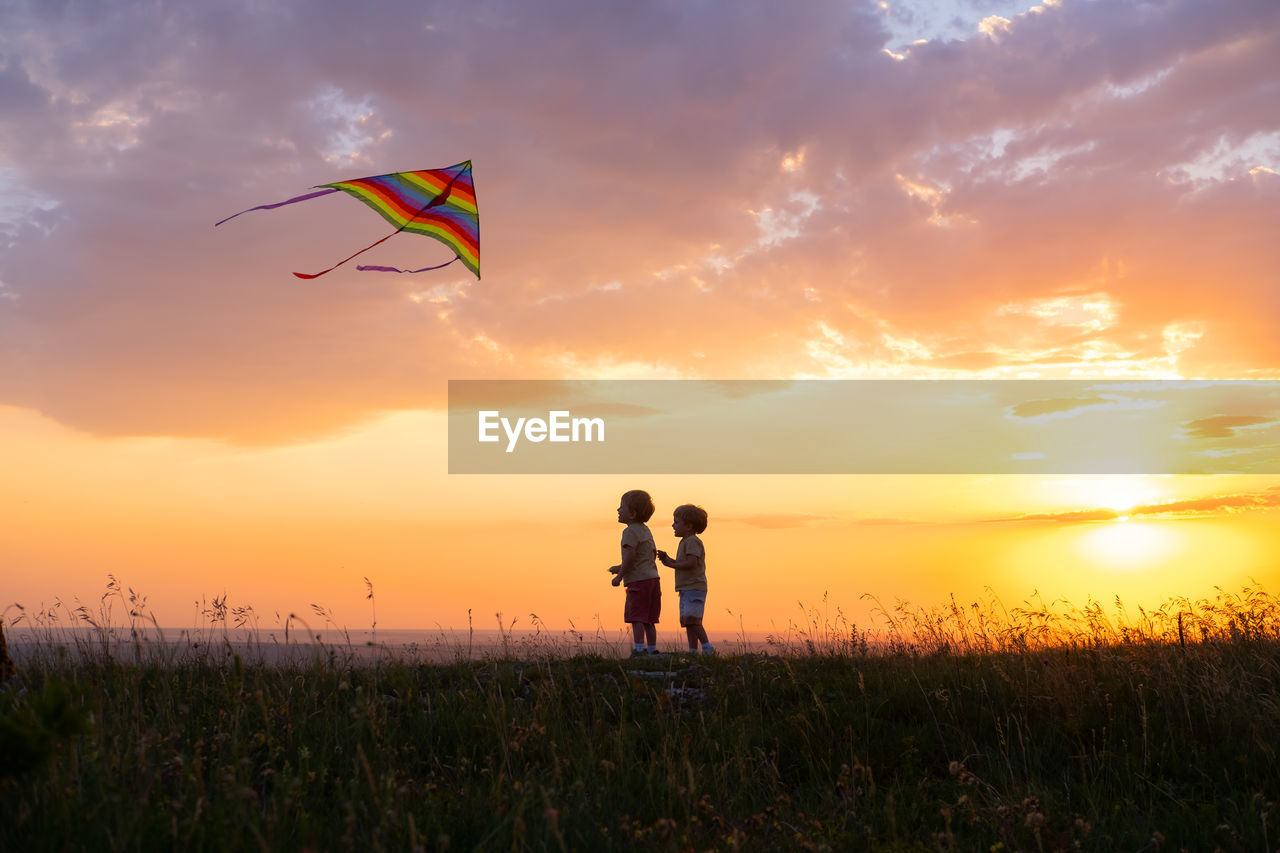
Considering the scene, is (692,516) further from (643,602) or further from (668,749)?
(668,749)

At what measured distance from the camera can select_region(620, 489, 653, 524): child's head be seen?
11.7 metres

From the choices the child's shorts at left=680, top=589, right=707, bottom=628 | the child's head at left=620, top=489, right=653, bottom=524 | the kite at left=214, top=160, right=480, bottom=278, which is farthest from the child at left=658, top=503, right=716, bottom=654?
the kite at left=214, top=160, right=480, bottom=278

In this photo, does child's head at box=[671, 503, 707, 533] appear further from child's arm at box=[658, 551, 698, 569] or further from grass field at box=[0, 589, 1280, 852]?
grass field at box=[0, 589, 1280, 852]

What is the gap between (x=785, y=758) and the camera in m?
6.02

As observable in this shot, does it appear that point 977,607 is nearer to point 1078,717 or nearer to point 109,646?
point 1078,717

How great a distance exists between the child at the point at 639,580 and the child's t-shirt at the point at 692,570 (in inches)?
13.3

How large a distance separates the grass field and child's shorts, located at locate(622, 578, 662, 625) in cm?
229

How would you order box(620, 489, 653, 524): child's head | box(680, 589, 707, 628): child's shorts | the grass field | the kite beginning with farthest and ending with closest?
box(620, 489, 653, 524): child's head
box(680, 589, 707, 628): child's shorts
the kite
the grass field

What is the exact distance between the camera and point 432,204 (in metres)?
9.81

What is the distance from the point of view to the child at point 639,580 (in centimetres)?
1127

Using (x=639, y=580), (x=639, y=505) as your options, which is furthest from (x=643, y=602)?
(x=639, y=505)

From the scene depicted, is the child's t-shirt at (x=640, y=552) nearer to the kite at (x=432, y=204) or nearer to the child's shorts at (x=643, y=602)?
the child's shorts at (x=643, y=602)

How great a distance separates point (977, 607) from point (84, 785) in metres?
8.32

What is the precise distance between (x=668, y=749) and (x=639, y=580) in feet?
18.1
